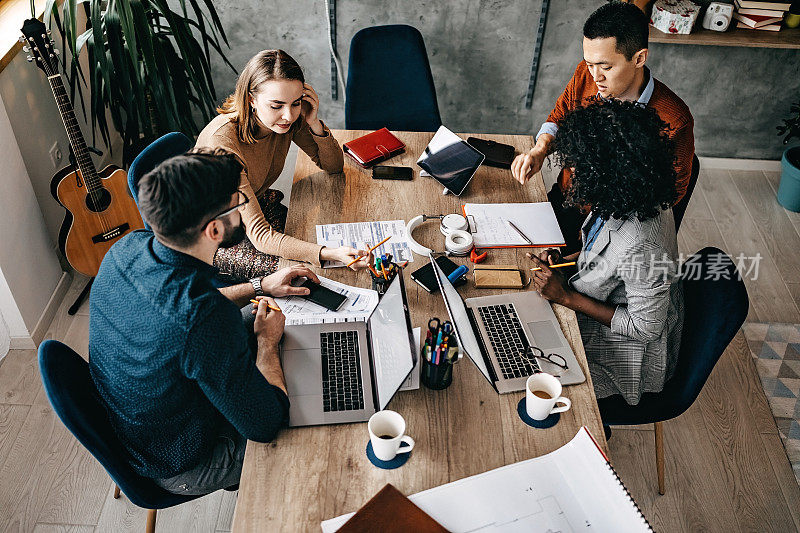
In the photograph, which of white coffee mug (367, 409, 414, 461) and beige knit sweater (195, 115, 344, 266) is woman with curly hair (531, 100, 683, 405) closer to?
white coffee mug (367, 409, 414, 461)

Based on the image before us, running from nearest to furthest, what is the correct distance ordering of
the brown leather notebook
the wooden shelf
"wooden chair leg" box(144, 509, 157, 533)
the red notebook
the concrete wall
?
the brown leather notebook → "wooden chair leg" box(144, 509, 157, 533) → the red notebook → the wooden shelf → the concrete wall

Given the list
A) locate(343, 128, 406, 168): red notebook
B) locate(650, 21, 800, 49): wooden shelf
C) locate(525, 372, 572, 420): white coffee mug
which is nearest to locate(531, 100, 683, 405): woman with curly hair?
locate(525, 372, 572, 420): white coffee mug

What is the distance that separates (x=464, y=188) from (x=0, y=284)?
191cm

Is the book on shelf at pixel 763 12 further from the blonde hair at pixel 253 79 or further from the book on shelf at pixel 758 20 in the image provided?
the blonde hair at pixel 253 79

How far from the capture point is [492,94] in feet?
12.4

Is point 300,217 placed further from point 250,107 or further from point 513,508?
point 513,508

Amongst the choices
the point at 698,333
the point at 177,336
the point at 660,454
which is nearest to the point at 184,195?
the point at 177,336

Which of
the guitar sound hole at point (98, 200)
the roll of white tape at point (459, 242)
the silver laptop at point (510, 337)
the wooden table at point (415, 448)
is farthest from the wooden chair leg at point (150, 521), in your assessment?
the guitar sound hole at point (98, 200)

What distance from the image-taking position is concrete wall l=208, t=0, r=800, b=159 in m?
3.46

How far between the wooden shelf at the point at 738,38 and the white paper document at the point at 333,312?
2373 millimetres

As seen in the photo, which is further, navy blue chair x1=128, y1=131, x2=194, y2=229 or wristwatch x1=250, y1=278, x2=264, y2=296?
navy blue chair x1=128, y1=131, x2=194, y2=229

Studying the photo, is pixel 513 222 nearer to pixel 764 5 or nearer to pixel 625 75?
pixel 625 75

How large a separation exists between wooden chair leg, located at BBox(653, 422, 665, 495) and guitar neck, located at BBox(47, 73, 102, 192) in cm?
246

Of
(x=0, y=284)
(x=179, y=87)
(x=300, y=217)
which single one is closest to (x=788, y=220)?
(x=300, y=217)
